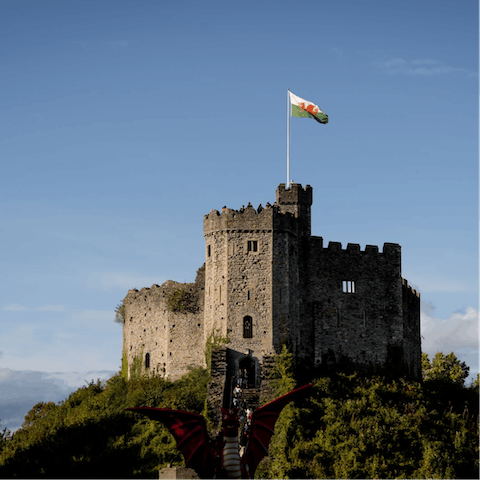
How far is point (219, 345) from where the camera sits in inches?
2030

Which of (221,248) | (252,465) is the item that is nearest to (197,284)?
(221,248)

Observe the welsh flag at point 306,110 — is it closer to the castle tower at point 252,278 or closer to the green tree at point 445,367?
the castle tower at point 252,278

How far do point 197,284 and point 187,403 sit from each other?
9450 millimetres

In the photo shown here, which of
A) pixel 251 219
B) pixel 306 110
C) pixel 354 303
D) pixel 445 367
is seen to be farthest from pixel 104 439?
pixel 445 367

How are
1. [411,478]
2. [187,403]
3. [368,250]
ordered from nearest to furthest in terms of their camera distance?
[411,478]
[187,403]
[368,250]

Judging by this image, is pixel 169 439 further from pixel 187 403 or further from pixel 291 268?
pixel 291 268

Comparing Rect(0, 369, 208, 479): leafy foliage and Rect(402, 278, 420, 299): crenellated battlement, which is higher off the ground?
Rect(402, 278, 420, 299): crenellated battlement

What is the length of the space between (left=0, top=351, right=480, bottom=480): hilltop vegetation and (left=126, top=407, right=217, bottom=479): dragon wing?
1575 cm

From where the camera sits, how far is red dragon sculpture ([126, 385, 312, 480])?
25797 millimetres

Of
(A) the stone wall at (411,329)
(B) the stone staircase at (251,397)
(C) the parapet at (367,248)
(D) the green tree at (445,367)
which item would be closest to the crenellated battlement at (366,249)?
(C) the parapet at (367,248)

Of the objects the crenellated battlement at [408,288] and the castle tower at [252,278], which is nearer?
the castle tower at [252,278]

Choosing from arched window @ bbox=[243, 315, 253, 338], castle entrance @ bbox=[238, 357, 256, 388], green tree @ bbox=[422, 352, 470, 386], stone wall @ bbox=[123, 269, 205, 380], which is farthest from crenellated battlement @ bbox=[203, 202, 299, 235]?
green tree @ bbox=[422, 352, 470, 386]

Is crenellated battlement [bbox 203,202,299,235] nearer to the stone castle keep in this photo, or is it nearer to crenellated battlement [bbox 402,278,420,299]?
the stone castle keep

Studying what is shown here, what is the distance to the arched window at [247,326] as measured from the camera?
5147cm
